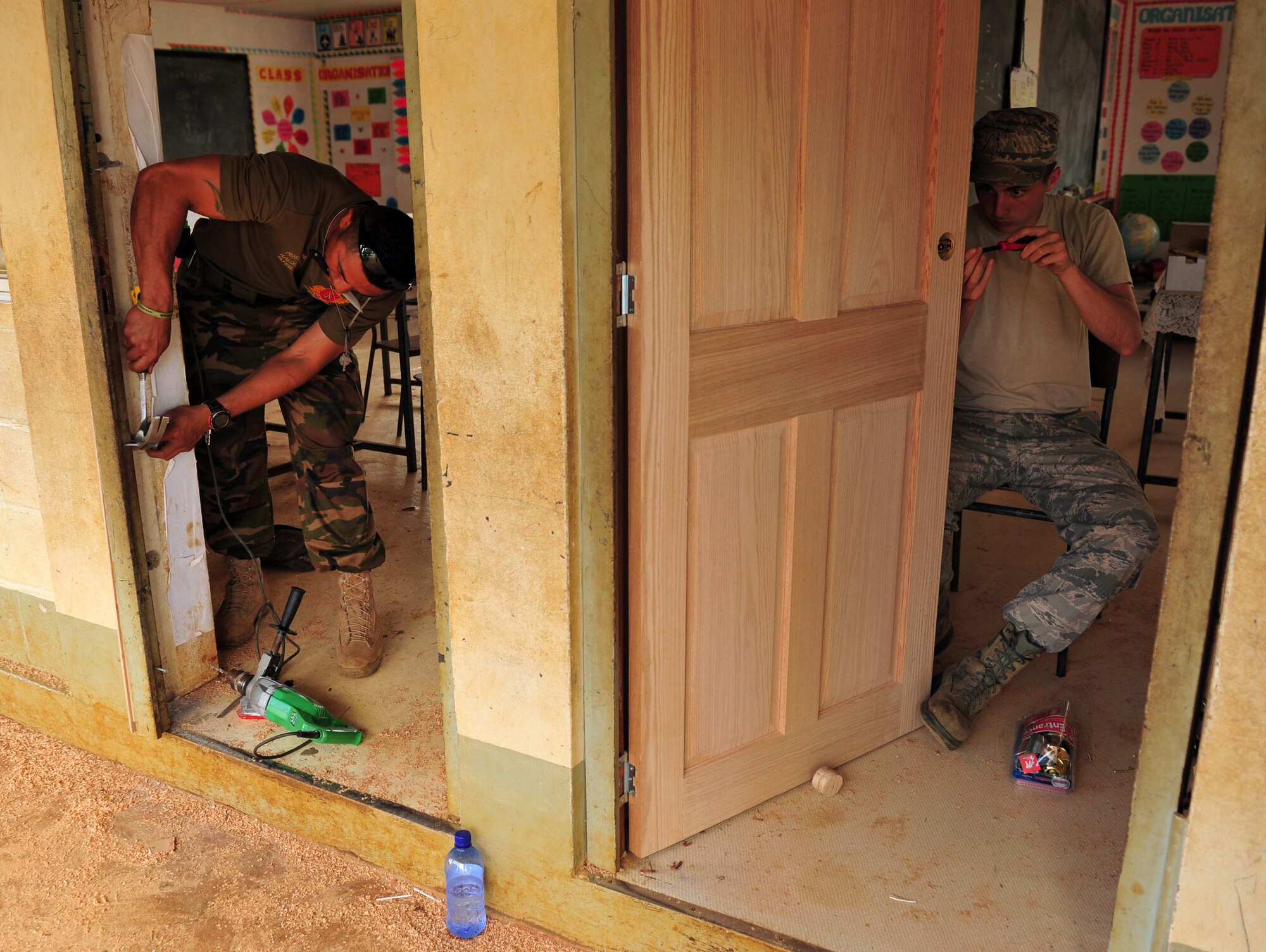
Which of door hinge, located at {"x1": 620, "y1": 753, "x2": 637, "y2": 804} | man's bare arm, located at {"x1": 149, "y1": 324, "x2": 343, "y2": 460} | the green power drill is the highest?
man's bare arm, located at {"x1": 149, "y1": 324, "x2": 343, "y2": 460}

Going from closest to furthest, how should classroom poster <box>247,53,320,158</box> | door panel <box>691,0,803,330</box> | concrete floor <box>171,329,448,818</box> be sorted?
door panel <box>691,0,803,330</box> < concrete floor <box>171,329,448,818</box> < classroom poster <box>247,53,320,158</box>

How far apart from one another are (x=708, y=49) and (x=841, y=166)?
0.43m

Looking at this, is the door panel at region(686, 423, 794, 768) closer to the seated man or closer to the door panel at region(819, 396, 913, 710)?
the door panel at region(819, 396, 913, 710)

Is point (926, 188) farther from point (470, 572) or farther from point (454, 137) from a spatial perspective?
point (470, 572)

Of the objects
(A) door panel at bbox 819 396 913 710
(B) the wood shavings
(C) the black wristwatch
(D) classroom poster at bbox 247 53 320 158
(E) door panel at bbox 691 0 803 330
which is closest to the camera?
(E) door panel at bbox 691 0 803 330

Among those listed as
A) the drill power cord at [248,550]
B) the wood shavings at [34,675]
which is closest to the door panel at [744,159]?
the drill power cord at [248,550]

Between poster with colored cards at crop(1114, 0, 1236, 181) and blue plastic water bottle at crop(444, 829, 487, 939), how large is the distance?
9.08 metres

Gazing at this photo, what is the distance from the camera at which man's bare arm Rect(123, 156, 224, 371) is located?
2506 mm

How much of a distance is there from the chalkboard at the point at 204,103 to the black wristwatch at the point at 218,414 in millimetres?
6350

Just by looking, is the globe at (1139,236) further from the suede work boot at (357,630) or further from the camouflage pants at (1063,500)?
the suede work boot at (357,630)

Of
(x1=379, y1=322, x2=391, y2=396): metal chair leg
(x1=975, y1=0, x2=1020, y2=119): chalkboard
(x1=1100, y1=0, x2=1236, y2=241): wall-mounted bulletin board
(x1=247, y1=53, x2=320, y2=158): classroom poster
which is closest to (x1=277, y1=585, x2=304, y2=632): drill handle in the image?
(x1=379, y1=322, x2=391, y2=396): metal chair leg

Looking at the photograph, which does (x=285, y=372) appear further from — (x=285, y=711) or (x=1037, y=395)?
(x=1037, y=395)

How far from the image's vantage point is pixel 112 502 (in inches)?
102

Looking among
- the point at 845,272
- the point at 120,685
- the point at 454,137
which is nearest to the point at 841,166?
the point at 845,272
